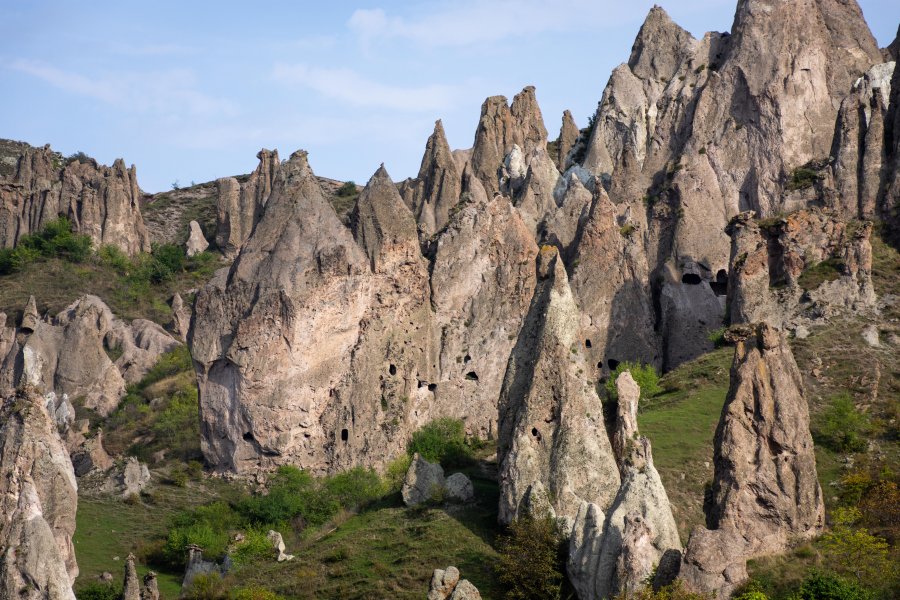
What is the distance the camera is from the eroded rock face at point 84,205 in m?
115

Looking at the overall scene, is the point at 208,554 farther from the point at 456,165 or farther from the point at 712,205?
the point at 456,165

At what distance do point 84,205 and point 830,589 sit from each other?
297 feet

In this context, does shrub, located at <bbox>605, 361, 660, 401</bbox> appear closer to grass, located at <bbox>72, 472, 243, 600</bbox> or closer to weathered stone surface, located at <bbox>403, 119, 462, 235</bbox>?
grass, located at <bbox>72, 472, 243, 600</bbox>

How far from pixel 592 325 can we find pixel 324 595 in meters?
25.2

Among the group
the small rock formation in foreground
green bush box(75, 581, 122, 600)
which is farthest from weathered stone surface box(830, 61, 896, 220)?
green bush box(75, 581, 122, 600)

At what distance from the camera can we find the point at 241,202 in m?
117

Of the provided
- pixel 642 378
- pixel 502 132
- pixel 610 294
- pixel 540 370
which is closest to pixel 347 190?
pixel 502 132

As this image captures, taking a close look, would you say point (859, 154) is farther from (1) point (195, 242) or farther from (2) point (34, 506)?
(1) point (195, 242)

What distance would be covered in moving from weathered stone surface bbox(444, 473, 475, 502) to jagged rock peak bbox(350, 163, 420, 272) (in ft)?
60.5

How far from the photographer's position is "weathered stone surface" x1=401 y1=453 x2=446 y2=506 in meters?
50.6

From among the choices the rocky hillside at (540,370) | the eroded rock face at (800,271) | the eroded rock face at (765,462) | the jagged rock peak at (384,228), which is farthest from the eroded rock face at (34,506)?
the eroded rock face at (800,271)

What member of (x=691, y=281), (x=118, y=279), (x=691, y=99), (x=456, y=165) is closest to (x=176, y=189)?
(x=118, y=279)

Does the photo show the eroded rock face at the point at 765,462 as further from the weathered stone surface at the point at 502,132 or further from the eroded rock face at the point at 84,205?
the eroded rock face at the point at 84,205

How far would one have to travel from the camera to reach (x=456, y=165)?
94875 millimetres
